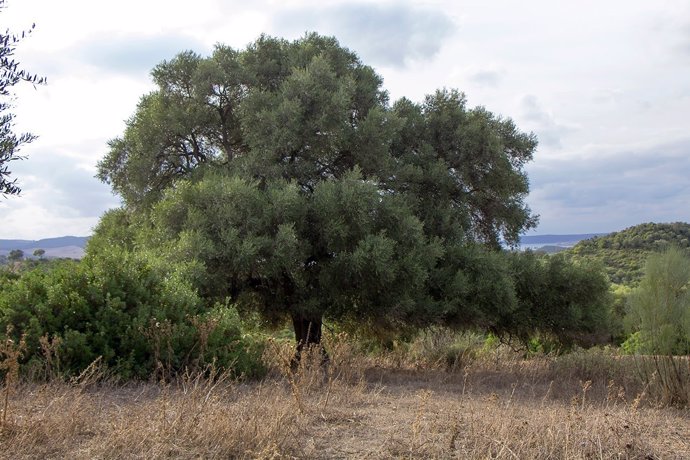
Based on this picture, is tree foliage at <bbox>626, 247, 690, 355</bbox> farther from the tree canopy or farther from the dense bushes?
the dense bushes

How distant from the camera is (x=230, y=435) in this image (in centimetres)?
502

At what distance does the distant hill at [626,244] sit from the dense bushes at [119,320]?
2593 centimetres

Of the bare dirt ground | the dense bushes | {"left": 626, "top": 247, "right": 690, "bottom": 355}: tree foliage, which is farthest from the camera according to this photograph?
{"left": 626, "top": 247, "right": 690, "bottom": 355}: tree foliage

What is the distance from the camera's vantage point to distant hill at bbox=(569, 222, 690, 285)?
32.7 m

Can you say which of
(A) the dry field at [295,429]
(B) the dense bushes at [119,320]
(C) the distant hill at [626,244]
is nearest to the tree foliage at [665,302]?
(A) the dry field at [295,429]

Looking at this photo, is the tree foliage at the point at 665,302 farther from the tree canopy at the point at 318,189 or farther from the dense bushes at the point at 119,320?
the dense bushes at the point at 119,320

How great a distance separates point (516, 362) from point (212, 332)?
9.37 meters

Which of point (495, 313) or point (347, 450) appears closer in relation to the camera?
point (347, 450)

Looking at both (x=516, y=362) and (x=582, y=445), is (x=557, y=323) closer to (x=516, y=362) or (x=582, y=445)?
(x=516, y=362)

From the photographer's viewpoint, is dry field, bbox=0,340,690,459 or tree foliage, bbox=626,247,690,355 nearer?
dry field, bbox=0,340,690,459

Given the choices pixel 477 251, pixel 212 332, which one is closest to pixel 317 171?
pixel 477 251

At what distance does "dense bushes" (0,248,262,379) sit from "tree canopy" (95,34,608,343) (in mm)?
1724

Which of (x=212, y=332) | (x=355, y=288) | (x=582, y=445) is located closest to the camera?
(x=582, y=445)

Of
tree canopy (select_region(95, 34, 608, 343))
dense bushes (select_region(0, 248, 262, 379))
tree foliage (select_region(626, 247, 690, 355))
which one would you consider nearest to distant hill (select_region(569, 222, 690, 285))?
tree canopy (select_region(95, 34, 608, 343))
